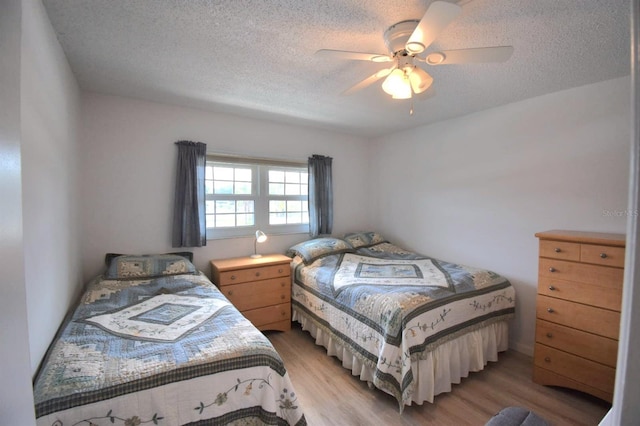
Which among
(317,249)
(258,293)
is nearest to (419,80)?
(317,249)

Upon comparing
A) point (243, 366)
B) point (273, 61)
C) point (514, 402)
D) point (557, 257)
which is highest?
point (273, 61)

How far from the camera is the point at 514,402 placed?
6.39 feet

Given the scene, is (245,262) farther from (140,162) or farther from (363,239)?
(363,239)

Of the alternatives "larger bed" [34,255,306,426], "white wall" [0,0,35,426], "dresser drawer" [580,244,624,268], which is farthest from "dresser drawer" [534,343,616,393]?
"white wall" [0,0,35,426]

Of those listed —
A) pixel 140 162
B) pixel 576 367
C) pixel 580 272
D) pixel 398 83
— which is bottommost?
pixel 576 367

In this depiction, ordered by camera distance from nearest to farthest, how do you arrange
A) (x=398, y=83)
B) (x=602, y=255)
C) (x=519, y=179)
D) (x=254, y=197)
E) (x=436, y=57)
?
(x=436, y=57), (x=398, y=83), (x=602, y=255), (x=519, y=179), (x=254, y=197)

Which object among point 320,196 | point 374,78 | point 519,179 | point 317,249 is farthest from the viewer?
point 320,196

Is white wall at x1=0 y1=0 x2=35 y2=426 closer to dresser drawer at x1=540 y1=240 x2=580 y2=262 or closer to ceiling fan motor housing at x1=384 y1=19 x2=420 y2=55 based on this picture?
ceiling fan motor housing at x1=384 y1=19 x2=420 y2=55

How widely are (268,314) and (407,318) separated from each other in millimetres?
1516

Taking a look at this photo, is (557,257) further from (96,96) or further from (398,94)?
(96,96)

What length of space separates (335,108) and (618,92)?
2.20 metres

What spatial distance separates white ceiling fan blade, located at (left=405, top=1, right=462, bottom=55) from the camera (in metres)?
1.06

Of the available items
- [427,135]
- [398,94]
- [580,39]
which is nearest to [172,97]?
[398,94]

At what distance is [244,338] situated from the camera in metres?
1.48
